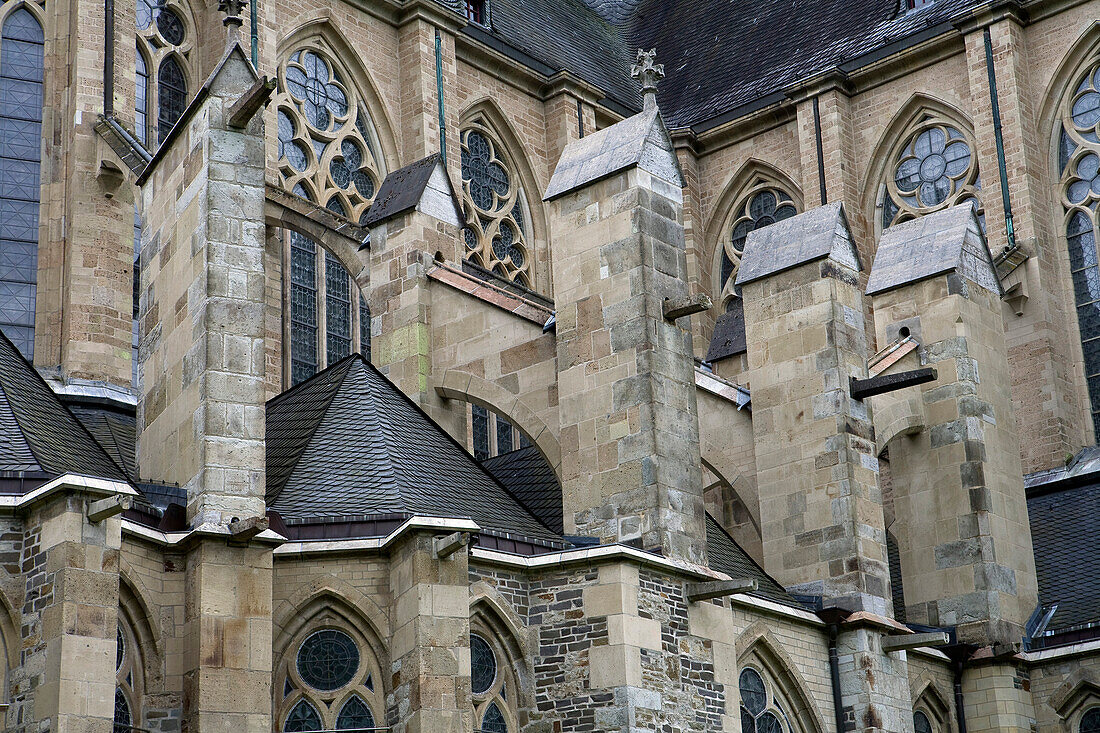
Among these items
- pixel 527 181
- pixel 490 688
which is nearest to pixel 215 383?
pixel 490 688

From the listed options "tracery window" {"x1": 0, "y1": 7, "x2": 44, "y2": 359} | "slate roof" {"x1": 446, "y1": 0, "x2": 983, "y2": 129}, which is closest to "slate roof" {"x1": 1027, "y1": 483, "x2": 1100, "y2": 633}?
"slate roof" {"x1": 446, "y1": 0, "x2": 983, "y2": 129}

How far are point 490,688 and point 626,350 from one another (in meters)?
4.03

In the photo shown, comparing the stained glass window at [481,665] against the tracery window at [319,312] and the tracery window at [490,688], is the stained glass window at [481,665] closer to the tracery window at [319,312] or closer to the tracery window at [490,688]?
the tracery window at [490,688]

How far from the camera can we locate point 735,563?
21828 millimetres

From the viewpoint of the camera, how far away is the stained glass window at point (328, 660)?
17250mm

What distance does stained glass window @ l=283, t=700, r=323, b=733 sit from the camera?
56.1ft

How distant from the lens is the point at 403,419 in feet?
65.1

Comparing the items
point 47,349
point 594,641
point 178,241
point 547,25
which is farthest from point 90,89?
point 547,25

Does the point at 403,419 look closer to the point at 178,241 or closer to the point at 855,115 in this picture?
the point at 178,241

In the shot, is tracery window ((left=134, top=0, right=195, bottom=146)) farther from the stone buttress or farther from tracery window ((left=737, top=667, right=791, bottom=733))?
tracery window ((left=737, top=667, right=791, bottom=733))

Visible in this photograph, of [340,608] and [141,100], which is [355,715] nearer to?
[340,608]

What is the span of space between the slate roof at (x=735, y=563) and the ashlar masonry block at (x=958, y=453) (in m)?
3.08

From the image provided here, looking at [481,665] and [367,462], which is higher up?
[367,462]

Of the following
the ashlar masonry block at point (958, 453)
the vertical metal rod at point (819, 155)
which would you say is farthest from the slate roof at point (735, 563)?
the vertical metal rod at point (819, 155)
